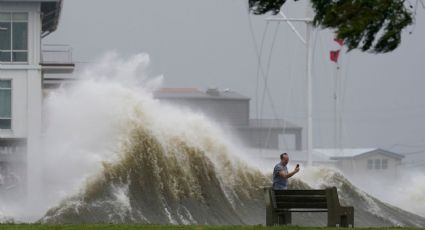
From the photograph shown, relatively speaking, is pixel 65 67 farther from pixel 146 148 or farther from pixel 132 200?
pixel 132 200

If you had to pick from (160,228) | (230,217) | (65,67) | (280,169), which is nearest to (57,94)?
(65,67)

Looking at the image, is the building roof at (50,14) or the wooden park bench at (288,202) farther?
the building roof at (50,14)

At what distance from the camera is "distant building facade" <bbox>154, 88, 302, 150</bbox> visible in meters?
124

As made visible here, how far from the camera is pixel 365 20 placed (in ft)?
59.5

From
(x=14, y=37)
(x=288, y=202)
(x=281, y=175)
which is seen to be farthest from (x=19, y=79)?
(x=288, y=202)

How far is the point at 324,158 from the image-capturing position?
121312 millimetres

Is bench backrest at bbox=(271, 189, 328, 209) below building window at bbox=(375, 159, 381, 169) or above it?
above

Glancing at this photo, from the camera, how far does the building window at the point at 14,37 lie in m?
61.1

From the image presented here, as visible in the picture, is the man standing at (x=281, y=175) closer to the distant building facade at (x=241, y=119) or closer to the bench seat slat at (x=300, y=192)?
the bench seat slat at (x=300, y=192)

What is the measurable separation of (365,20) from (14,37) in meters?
44.8

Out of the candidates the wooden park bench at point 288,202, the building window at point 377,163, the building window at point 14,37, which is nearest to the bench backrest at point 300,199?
the wooden park bench at point 288,202

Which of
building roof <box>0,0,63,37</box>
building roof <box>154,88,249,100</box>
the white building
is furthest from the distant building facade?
the white building

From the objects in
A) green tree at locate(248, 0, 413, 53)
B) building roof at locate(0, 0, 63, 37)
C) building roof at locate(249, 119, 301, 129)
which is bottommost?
building roof at locate(249, 119, 301, 129)

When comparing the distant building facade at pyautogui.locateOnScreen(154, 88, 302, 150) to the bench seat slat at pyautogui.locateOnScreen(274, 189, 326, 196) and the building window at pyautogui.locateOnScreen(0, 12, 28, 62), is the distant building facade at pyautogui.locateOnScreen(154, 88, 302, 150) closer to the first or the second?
the building window at pyautogui.locateOnScreen(0, 12, 28, 62)
